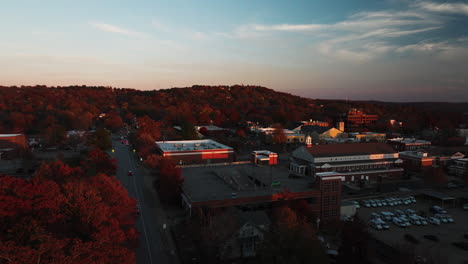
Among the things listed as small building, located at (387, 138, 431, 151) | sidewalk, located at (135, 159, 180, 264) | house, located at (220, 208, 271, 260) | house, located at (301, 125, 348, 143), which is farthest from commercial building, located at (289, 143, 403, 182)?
house, located at (301, 125, 348, 143)

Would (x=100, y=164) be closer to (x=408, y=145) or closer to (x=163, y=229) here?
(x=163, y=229)

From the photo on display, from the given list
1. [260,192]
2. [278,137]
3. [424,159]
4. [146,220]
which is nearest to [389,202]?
[260,192]

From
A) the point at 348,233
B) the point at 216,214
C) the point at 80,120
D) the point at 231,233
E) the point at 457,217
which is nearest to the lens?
the point at 348,233

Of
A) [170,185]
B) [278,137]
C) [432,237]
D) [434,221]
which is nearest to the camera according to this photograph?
[432,237]

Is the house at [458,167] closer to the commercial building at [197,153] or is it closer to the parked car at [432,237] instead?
the parked car at [432,237]

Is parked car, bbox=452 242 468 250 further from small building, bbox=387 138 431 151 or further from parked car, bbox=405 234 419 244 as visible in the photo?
small building, bbox=387 138 431 151

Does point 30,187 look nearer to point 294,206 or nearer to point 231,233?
point 231,233

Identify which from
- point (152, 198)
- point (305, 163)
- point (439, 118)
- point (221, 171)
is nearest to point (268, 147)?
point (305, 163)
